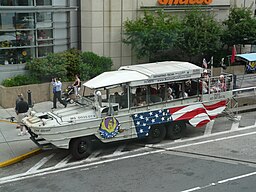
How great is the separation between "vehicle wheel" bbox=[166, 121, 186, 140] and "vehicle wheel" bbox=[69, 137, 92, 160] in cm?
332

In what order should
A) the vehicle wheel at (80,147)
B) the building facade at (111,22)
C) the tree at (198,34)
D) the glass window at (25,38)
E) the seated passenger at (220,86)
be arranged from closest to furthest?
the vehicle wheel at (80,147)
the seated passenger at (220,86)
the glass window at (25,38)
the building facade at (111,22)
the tree at (198,34)

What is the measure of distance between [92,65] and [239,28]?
10.6 metres

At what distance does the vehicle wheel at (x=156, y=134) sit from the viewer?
15.8 meters

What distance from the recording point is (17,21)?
23641 mm

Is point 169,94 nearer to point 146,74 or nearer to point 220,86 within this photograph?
point 146,74

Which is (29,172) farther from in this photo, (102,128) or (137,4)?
(137,4)

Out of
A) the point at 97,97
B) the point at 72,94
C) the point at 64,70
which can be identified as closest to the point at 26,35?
the point at 64,70

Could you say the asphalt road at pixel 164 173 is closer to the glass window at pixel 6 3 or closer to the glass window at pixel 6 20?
the glass window at pixel 6 20

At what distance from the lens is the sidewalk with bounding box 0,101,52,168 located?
14.3 metres

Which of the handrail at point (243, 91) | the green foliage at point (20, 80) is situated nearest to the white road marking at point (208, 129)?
the handrail at point (243, 91)

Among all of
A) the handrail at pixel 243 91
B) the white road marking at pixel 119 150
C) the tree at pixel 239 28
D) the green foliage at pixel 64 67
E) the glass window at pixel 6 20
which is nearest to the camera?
the white road marking at pixel 119 150

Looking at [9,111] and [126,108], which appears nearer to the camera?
[126,108]

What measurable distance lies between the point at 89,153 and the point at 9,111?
7.51 m

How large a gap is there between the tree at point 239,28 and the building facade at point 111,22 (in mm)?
4191
